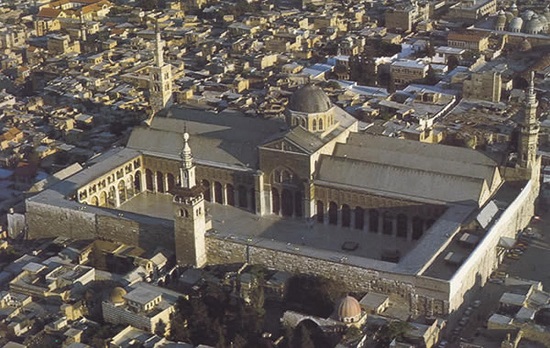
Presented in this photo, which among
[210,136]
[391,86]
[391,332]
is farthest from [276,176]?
[391,86]

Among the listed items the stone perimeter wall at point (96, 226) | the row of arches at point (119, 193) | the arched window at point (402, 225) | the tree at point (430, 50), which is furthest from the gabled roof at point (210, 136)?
the tree at point (430, 50)

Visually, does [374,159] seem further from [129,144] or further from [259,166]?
[129,144]

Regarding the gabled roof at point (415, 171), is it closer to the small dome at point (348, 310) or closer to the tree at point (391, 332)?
the small dome at point (348, 310)

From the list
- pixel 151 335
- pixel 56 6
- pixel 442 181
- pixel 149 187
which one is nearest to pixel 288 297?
pixel 151 335

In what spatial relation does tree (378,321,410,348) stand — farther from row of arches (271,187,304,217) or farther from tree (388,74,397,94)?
tree (388,74,397,94)

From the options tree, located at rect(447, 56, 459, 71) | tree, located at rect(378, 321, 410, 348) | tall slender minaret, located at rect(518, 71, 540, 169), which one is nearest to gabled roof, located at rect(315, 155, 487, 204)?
tall slender minaret, located at rect(518, 71, 540, 169)

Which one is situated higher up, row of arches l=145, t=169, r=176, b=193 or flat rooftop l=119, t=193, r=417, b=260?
row of arches l=145, t=169, r=176, b=193
